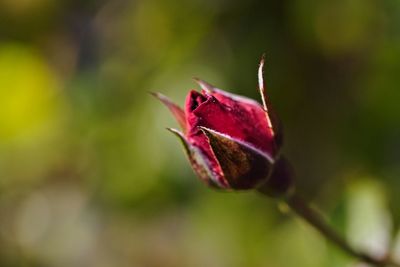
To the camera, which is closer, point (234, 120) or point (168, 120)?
point (234, 120)

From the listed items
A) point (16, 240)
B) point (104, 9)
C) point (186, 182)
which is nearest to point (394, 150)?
point (186, 182)

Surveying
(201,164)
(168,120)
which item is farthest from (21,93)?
(201,164)

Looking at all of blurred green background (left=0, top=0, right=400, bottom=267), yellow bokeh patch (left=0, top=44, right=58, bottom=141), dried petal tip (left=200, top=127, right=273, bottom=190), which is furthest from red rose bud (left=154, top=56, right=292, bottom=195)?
yellow bokeh patch (left=0, top=44, right=58, bottom=141)

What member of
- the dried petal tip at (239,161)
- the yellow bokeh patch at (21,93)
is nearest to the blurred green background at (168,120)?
the yellow bokeh patch at (21,93)

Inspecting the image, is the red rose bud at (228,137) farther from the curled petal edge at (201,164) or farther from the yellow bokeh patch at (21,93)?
the yellow bokeh patch at (21,93)

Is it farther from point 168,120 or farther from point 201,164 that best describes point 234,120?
point 168,120

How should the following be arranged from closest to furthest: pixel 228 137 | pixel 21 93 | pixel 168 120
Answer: pixel 228 137 → pixel 168 120 → pixel 21 93

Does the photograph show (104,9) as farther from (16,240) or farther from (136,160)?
(16,240)

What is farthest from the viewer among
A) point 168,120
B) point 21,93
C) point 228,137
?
point 21,93
